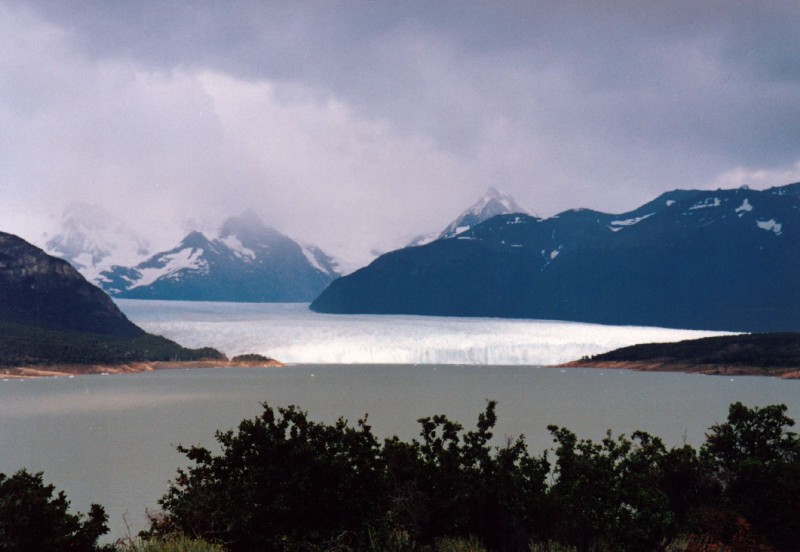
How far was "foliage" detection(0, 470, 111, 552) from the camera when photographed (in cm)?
2684

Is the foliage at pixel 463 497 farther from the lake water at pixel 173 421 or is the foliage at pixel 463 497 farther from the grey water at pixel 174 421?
the lake water at pixel 173 421

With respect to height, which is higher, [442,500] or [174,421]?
[442,500]

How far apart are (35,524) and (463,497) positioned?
1962cm

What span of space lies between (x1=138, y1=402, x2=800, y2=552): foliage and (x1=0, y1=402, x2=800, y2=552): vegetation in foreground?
0.07 metres

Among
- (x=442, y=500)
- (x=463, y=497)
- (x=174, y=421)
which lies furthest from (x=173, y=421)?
(x=463, y=497)

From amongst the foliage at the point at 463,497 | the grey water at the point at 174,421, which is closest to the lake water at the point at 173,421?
the grey water at the point at 174,421

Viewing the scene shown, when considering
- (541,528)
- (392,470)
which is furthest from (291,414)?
(541,528)

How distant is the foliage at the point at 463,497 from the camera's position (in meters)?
30.8

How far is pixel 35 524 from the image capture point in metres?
27.4

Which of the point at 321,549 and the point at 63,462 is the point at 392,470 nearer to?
the point at 321,549

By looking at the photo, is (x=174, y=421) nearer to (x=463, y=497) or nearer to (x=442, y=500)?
(x=442, y=500)

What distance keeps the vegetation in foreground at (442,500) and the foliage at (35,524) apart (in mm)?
57

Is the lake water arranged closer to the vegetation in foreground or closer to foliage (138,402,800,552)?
the vegetation in foreground

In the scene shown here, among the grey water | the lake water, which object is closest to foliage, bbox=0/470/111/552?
the lake water
